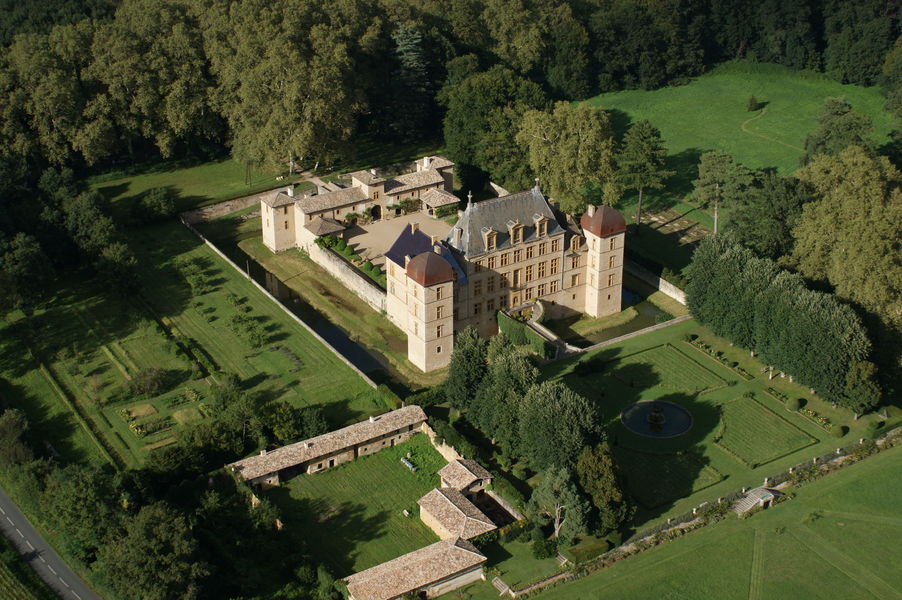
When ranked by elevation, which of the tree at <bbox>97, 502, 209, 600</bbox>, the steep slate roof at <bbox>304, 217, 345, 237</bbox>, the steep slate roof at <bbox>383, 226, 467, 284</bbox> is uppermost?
the steep slate roof at <bbox>383, 226, 467, 284</bbox>

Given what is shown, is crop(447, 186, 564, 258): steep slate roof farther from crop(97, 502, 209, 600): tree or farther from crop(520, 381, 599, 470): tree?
crop(97, 502, 209, 600): tree

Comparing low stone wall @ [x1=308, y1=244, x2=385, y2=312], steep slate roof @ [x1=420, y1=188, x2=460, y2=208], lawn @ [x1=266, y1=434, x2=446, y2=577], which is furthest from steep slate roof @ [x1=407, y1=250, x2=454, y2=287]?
steep slate roof @ [x1=420, y1=188, x2=460, y2=208]

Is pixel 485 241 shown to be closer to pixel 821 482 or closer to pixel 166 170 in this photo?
pixel 821 482

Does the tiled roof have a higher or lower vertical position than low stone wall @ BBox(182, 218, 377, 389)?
higher

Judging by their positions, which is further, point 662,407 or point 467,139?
point 467,139

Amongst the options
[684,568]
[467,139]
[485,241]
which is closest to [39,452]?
[485,241]
